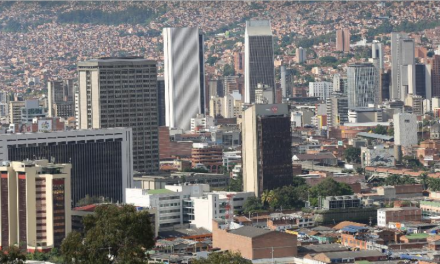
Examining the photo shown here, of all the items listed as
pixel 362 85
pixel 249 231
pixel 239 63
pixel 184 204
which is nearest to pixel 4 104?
pixel 362 85

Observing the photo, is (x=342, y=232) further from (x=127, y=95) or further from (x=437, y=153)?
(x=437, y=153)

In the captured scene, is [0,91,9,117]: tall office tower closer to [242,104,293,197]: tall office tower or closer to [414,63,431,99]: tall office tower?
[414,63,431,99]: tall office tower

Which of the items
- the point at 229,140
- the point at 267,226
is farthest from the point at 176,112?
the point at 267,226

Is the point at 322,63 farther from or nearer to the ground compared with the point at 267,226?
farther from the ground

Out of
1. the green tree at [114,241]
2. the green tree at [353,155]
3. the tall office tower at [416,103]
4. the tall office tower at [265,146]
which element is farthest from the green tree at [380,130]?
the green tree at [114,241]

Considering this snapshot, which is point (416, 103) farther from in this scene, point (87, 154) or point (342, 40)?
point (87, 154)

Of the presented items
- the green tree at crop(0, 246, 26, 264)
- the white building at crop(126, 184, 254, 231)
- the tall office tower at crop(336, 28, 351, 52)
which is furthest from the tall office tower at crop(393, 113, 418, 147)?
Result: the tall office tower at crop(336, 28, 351, 52)
